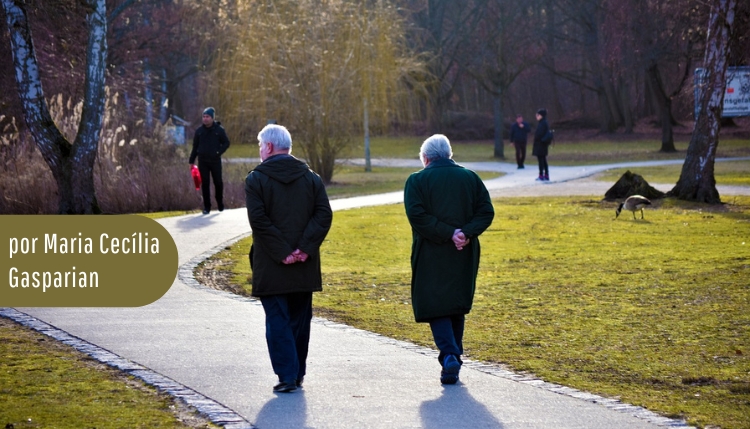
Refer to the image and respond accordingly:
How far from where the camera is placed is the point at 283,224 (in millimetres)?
7453

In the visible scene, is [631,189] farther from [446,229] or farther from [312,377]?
[312,377]

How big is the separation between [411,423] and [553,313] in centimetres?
493

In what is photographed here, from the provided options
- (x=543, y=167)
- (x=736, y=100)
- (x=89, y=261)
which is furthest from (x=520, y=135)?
(x=89, y=261)

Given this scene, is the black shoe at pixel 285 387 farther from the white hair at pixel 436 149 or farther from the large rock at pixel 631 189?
the large rock at pixel 631 189

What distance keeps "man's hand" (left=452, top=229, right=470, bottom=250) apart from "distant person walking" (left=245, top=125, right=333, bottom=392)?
880mm

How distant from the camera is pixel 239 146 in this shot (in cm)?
3359

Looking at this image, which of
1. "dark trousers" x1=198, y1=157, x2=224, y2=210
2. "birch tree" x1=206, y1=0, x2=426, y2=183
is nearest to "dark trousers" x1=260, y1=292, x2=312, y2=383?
"dark trousers" x1=198, y1=157, x2=224, y2=210

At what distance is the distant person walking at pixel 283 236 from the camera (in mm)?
7387

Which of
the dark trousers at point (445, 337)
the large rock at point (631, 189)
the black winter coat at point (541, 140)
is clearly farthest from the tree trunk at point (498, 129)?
the dark trousers at point (445, 337)

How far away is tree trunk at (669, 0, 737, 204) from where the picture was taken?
24.0 m

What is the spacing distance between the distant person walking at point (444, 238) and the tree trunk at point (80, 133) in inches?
548

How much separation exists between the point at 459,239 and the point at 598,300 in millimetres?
4687

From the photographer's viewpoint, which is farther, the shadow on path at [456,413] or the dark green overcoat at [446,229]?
the dark green overcoat at [446,229]

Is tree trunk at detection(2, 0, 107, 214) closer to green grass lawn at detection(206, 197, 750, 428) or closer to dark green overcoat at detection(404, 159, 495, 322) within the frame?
green grass lawn at detection(206, 197, 750, 428)
